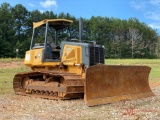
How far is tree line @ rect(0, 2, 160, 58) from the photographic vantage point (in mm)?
65500

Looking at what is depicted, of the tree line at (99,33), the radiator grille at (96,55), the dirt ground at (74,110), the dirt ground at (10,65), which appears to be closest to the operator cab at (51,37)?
the radiator grille at (96,55)

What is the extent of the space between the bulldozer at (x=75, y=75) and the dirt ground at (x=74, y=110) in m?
0.54

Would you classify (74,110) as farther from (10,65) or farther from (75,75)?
(10,65)

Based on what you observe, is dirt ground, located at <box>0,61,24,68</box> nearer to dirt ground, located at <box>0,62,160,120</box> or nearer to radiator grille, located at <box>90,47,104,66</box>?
radiator grille, located at <box>90,47,104,66</box>

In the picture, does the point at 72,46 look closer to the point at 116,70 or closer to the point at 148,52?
the point at 116,70

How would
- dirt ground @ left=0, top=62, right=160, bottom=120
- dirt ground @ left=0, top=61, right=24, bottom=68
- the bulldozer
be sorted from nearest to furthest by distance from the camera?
dirt ground @ left=0, top=62, right=160, bottom=120
the bulldozer
dirt ground @ left=0, top=61, right=24, bottom=68

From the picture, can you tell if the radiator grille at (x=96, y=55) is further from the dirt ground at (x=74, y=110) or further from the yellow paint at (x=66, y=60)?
the dirt ground at (x=74, y=110)

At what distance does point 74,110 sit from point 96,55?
3308mm

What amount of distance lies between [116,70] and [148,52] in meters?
83.0

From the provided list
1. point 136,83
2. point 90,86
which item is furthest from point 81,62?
point 136,83

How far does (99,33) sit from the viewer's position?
89.2 m

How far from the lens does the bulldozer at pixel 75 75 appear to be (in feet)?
32.2

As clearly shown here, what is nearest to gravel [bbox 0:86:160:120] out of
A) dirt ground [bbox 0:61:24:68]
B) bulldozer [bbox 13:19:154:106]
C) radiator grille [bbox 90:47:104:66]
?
bulldozer [bbox 13:19:154:106]

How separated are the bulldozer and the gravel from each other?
0.54 metres
